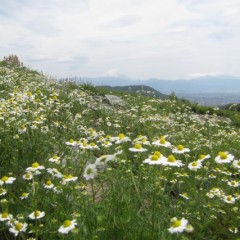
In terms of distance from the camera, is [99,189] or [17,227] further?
[99,189]

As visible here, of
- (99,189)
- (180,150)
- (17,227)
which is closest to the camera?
(17,227)

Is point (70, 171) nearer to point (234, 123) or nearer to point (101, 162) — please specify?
point (101, 162)

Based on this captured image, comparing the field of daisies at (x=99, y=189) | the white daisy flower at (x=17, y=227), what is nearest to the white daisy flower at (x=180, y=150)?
the field of daisies at (x=99, y=189)

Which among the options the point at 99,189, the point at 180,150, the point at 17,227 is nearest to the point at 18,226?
the point at 17,227

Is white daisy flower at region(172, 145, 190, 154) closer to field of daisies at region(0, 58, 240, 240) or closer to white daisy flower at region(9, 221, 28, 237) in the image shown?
field of daisies at region(0, 58, 240, 240)

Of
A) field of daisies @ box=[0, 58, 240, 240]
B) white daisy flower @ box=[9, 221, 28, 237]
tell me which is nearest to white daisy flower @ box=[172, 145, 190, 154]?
field of daisies @ box=[0, 58, 240, 240]

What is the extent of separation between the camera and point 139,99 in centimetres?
1187

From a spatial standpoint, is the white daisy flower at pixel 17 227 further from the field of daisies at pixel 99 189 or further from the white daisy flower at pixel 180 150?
the white daisy flower at pixel 180 150

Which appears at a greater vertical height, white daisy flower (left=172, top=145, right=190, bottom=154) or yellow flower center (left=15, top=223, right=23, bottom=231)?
white daisy flower (left=172, top=145, right=190, bottom=154)

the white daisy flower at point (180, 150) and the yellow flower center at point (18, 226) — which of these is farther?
the white daisy flower at point (180, 150)

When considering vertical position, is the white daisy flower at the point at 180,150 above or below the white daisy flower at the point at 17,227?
above

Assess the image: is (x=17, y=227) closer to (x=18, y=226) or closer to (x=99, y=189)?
(x=18, y=226)

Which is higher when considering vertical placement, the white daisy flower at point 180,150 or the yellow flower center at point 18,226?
the white daisy flower at point 180,150

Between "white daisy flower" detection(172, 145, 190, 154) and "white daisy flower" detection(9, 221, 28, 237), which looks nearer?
"white daisy flower" detection(9, 221, 28, 237)
